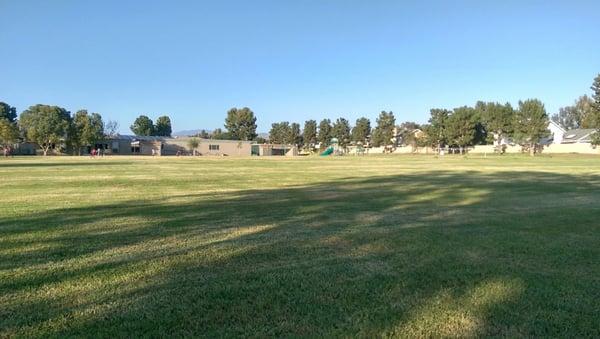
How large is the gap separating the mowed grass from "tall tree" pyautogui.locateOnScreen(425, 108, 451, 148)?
319 ft

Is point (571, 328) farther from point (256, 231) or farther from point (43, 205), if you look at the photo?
point (43, 205)

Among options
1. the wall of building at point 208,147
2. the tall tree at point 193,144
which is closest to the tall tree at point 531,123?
the wall of building at point 208,147

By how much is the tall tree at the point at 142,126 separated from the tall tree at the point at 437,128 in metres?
94.0

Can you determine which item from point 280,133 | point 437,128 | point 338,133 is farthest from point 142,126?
point 437,128

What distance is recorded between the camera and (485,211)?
38.0ft

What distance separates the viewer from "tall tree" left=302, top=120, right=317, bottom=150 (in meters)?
139

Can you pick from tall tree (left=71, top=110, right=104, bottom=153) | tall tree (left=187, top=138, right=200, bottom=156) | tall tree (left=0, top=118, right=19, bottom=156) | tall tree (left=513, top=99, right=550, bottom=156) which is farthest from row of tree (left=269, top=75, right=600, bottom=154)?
tall tree (left=0, top=118, right=19, bottom=156)

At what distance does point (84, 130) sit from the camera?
94.2m

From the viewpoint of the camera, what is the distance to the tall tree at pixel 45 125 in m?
89.5

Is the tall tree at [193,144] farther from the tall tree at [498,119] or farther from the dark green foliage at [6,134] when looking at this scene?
the tall tree at [498,119]

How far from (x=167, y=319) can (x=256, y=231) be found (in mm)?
4357

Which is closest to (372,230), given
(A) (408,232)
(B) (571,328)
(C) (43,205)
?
(A) (408,232)

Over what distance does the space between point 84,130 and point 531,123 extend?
8258cm

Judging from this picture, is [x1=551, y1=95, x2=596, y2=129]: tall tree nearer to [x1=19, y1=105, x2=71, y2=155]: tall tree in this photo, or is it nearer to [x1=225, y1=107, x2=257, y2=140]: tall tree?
[x1=225, y1=107, x2=257, y2=140]: tall tree
